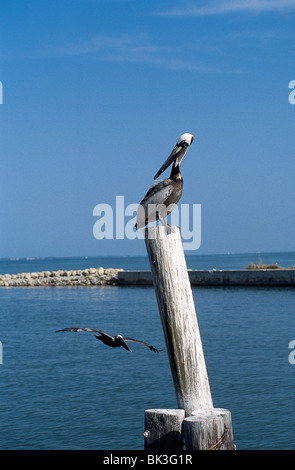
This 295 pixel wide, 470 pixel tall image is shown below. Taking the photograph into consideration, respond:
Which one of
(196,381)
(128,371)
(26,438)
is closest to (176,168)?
(196,381)

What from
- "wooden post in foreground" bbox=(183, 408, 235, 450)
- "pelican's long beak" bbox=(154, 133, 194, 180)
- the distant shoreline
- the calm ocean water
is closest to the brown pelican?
"pelican's long beak" bbox=(154, 133, 194, 180)

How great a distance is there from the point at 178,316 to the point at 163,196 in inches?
48.8

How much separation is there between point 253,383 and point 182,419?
8.75 m

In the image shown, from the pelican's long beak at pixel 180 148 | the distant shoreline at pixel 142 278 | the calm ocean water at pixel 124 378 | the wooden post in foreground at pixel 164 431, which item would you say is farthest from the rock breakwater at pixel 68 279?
the wooden post in foreground at pixel 164 431

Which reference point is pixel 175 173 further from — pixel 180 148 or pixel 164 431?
pixel 164 431

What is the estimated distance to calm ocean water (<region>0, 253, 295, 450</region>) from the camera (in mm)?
10047

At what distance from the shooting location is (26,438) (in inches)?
391

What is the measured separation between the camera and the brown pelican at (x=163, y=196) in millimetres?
5586

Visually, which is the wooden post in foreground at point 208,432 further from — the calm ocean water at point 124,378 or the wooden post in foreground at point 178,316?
the calm ocean water at point 124,378

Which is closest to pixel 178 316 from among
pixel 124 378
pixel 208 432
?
pixel 208 432

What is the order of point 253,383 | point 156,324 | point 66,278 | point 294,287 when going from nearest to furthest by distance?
point 253,383 → point 156,324 → point 294,287 → point 66,278

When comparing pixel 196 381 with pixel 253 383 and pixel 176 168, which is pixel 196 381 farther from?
pixel 253 383

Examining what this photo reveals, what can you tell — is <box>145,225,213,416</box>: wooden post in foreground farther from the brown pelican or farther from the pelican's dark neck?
the pelican's dark neck

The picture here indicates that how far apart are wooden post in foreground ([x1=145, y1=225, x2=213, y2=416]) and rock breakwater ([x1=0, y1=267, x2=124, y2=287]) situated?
41669mm
